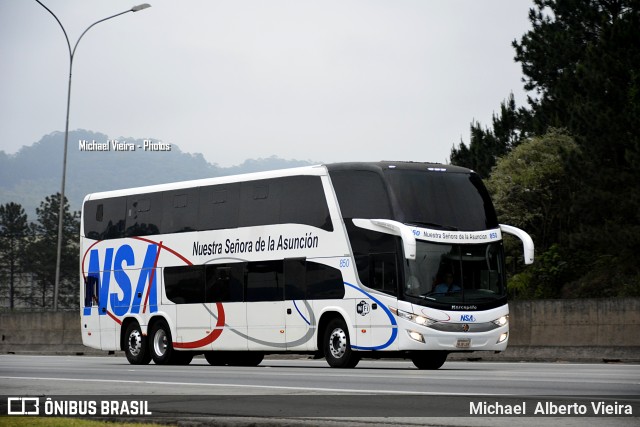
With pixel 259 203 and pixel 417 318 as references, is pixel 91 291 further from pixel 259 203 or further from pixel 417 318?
pixel 417 318

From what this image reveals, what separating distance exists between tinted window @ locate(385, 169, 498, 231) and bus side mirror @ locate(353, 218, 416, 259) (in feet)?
0.80

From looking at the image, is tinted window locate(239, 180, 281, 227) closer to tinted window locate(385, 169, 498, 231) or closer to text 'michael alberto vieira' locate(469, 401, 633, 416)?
tinted window locate(385, 169, 498, 231)

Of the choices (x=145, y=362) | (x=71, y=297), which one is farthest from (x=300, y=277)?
(x=71, y=297)

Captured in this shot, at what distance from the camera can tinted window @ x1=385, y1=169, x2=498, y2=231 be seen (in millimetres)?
25297

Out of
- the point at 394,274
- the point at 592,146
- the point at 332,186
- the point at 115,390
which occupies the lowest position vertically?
the point at 115,390

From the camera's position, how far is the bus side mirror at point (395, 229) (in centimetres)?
2425

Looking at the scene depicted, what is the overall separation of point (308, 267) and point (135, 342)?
6252mm

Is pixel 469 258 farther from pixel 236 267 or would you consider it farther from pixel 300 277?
pixel 236 267

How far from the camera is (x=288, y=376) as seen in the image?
21.5m

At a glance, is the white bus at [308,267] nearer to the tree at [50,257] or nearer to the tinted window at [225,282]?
the tinted window at [225,282]

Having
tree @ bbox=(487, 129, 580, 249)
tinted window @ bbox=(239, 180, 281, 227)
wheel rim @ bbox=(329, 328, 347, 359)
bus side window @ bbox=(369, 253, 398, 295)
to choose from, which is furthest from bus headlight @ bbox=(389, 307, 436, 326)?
tree @ bbox=(487, 129, 580, 249)

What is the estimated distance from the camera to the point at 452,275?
82.5 feet

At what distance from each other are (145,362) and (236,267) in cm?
366

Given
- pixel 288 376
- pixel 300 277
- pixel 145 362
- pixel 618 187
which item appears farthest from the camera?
pixel 618 187
